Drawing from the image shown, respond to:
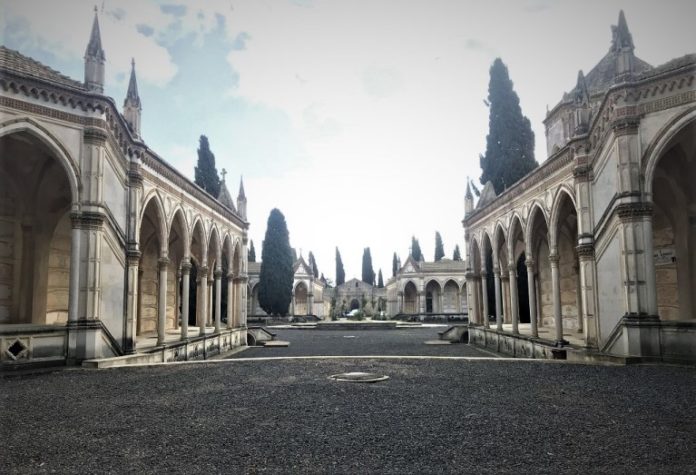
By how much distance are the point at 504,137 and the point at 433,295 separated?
30.5 metres

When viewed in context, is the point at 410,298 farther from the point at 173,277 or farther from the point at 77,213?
the point at 77,213

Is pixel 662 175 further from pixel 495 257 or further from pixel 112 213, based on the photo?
pixel 112 213

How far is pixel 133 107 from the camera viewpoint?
15727 millimetres

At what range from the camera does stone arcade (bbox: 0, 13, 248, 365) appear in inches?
482

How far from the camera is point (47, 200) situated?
16.0 metres

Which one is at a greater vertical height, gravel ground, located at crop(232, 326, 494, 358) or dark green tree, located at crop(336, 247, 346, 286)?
dark green tree, located at crop(336, 247, 346, 286)

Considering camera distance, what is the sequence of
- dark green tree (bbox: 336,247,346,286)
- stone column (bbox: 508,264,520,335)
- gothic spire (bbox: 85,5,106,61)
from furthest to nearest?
dark green tree (bbox: 336,247,346,286), stone column (bbox: 508,264,520,335), gothic spire (bbox: 85,5,106,61)

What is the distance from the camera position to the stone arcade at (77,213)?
40.2ft

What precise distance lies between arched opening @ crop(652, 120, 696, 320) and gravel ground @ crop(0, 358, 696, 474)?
4.74m

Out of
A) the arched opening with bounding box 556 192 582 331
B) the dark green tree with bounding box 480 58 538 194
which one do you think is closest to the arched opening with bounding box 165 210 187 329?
the arched opening with bounding box 556 192 582 331

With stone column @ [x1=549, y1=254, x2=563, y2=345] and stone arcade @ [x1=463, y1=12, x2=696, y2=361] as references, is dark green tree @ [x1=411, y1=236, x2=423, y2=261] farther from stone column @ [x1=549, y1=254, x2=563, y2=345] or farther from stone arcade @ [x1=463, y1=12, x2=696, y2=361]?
stone column @ [x1=549, y1=254, x2=563, y2=345]

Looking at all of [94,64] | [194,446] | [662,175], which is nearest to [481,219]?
[662,175]

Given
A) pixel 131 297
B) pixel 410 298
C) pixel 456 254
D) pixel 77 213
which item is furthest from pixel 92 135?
pixel 456 254

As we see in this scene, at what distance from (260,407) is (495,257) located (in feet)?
57.1
